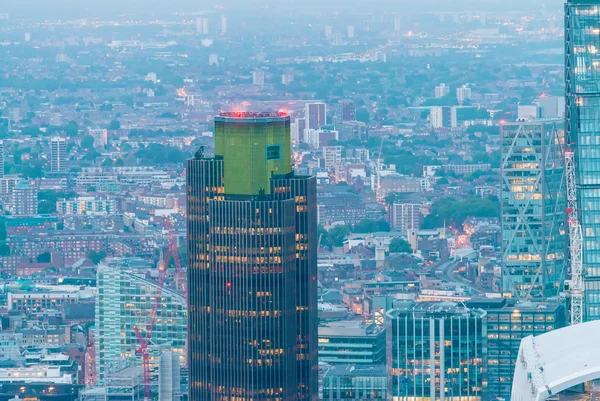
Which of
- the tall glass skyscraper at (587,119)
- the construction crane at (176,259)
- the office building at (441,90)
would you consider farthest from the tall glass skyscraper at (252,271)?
the office building at (441,90)

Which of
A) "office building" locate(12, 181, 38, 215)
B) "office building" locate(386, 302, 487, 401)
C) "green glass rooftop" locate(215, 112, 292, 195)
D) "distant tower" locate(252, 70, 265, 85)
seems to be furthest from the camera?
"office building" locate(12, 181, 38, 215)

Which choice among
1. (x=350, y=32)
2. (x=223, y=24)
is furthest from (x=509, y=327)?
(x=350, y=32)

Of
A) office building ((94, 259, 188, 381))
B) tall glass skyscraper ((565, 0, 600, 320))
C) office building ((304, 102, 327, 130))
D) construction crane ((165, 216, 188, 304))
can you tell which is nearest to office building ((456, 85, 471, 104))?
office building ((304, 102, 327, 130))

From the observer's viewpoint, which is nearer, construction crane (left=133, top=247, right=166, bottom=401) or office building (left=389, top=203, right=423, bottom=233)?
construction crane (left=133, top=247, right=166, bottom=401)

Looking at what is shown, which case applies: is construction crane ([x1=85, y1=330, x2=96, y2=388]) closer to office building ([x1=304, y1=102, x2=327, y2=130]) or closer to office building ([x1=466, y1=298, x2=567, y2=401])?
office building ([x1=466, y1=298, x2=567, y2=401])

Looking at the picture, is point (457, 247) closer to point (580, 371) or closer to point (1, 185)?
point (1, 185)

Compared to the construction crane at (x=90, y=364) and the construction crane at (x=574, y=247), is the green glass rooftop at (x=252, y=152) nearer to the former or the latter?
the construction crane at (x=574, y=247)

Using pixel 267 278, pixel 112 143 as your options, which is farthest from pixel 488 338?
pixel 112 143
